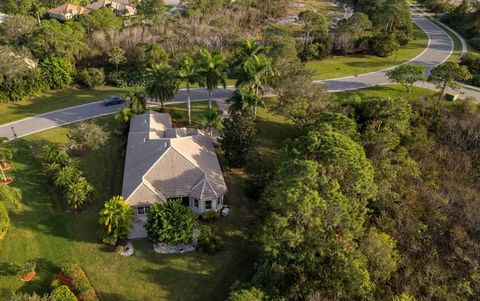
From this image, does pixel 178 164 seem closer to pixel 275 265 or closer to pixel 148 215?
pixel 148 215

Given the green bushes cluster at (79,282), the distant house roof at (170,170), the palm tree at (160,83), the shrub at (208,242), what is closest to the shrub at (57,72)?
the palm tree at (160,83)

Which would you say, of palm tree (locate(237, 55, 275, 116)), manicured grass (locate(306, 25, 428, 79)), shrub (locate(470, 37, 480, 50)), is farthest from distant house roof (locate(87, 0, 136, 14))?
shrub (locate(470, 37, 480, 50))

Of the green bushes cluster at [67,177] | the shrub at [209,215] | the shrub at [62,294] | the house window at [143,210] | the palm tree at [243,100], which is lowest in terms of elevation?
the shrub at [62,294]

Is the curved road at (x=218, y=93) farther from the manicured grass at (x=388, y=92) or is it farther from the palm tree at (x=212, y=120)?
the palm tree at (x=212, y=120)

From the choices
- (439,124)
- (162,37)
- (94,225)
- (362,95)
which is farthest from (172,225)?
(162,37)

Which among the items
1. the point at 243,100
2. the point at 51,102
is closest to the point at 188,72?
the point at 243,100
